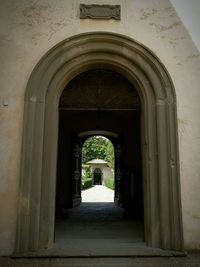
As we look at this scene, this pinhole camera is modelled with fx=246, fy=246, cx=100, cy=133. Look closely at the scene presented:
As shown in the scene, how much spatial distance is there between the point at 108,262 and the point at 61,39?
349cm

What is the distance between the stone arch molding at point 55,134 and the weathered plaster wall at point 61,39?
143 millimetres

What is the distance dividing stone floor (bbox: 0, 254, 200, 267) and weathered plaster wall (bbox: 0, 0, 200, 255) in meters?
0.30

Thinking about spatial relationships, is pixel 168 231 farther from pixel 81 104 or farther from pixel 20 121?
pixel 81 104

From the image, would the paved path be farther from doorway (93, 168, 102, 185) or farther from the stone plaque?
doorway (93, 168, 102, 185)

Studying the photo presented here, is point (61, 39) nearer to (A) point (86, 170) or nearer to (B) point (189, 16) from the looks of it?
(B) point (189, 16)

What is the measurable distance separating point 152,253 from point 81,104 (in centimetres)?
372

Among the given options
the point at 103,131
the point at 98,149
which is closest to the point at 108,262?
the point at 103,131

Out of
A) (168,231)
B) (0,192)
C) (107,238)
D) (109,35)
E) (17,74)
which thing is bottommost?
(107,238)

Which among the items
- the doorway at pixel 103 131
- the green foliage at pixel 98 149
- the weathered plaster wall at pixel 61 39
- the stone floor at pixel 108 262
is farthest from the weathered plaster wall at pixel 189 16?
the green foliage at pixel 98 149

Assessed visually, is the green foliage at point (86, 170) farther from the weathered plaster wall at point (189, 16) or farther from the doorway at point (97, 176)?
the weathered plaster wall at point (189, 16)

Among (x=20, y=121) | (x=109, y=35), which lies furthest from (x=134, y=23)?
(x=20, y=121)

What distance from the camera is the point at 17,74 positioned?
3.99m

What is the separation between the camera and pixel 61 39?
13.5ft

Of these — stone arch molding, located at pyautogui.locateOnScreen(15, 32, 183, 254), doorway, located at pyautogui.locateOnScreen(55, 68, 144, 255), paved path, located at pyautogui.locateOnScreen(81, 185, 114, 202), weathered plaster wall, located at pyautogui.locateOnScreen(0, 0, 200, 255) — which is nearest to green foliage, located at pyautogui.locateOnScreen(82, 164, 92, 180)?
paved path, located at pyautogui.locateOnScreen(81, 185, 114, 202)
